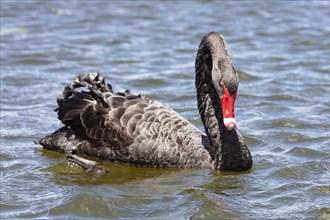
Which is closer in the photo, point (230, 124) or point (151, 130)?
point (230, 124)

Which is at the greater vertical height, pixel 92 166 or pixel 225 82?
pixel 225 82

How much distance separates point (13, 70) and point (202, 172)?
4.87 meters

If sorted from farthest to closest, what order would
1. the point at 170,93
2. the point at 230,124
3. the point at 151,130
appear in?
1. the point at 170,93
2. the point at 151,130
3. the point at 230,124

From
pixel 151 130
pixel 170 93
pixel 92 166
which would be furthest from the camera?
pixel 170 93

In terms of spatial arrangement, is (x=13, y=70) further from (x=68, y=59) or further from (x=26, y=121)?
(x=26, y=121)

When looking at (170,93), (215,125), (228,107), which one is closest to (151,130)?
(215,125)

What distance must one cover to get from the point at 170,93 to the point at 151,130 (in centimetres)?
275

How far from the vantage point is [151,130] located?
8016 millimetres

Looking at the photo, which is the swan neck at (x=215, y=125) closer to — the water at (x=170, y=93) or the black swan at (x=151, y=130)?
the black swan at (x=151, y=130)

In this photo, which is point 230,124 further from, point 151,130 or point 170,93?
point 170,93

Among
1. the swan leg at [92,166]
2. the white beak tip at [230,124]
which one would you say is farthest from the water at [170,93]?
the white beak tip at [230,124]

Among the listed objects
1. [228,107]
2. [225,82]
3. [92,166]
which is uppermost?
[225,82]

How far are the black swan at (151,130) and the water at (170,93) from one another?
0.15 m

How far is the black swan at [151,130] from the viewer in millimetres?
7805
